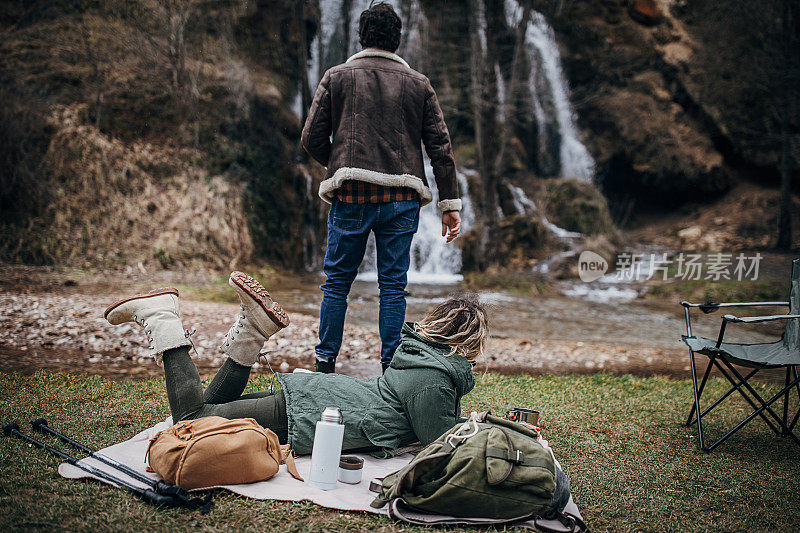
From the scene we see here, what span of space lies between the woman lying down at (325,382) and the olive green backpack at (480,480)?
32 cm

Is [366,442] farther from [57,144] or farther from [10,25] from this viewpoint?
[10,25]

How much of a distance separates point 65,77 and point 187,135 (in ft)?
7.29

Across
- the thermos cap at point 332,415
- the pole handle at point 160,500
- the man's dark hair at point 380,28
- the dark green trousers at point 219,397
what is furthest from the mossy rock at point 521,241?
the pole handle at point 160,500

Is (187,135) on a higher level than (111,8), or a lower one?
lower

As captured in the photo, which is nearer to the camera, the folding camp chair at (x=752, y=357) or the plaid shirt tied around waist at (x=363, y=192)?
the folding camp chair at (x=752, y=357)

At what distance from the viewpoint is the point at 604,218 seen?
1502 cm

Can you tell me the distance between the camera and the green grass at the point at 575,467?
2014mm

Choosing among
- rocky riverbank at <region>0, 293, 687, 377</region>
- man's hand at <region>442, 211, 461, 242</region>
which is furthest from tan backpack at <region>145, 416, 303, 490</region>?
rocky riverbank at <region>0, 293, 687, 377</region>

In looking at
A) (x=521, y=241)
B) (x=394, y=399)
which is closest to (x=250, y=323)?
(x=394, y=399)

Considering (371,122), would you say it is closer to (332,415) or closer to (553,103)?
(332,415)

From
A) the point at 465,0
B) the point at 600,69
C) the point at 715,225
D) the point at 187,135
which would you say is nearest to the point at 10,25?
the point at 187,135

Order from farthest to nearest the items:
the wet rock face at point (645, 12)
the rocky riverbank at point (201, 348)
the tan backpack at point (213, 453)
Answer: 1. the wet rock face at point (645, 12)
2. the rocky riverbank at point (201, 348)
3. the tan backpack at point (213, 453)

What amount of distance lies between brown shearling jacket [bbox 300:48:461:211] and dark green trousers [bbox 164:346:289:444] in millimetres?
1387

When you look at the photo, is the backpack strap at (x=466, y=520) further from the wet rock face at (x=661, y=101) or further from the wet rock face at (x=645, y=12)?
the wet rock face at (x=645, y=12)
